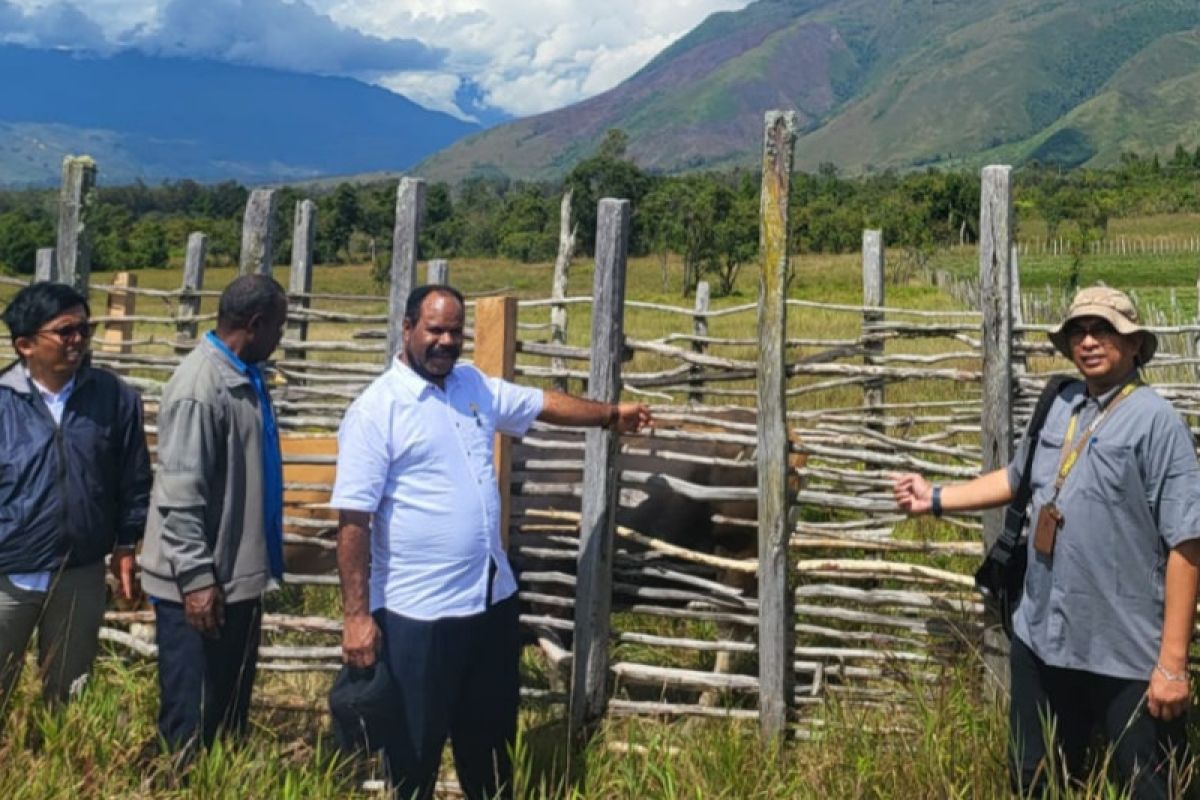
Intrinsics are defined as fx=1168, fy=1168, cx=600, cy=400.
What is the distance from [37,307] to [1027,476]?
8.65ft

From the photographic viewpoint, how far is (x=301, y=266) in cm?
823

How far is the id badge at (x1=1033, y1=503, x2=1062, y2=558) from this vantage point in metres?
2.75

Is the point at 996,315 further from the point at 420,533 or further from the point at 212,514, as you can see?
the point at 212,514

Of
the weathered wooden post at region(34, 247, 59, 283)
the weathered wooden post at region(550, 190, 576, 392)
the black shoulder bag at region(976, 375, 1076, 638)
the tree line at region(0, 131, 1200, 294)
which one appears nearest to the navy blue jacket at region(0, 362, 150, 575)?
the black shoulder bag at region(976, 375, 1076, 638)

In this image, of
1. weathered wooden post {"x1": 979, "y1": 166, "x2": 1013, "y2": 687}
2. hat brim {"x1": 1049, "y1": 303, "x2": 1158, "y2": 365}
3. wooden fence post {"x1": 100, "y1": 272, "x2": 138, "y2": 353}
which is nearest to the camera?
hat brim {"x1": 1049, "y1": 303, "x2": 1158, "y2": 365}

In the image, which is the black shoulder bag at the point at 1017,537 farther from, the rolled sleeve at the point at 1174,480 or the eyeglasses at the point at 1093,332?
the rolled sleeve at the point at 1174,480

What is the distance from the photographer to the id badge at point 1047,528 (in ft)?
9.04

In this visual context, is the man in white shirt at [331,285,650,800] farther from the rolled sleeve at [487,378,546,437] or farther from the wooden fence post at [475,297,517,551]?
the wooden fence post at [475,297,517,551]

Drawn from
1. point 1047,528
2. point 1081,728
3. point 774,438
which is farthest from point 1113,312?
point 774,438

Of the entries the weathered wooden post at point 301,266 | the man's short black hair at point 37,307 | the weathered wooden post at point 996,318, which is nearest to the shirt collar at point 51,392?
the man's short black hair at point 37,307

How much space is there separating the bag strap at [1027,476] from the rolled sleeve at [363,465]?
1590 mm

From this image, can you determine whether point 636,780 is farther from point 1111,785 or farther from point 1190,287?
point 1190,287

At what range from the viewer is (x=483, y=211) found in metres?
56.3

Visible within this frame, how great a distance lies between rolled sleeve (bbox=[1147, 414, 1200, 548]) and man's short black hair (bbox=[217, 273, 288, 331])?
217 cm
